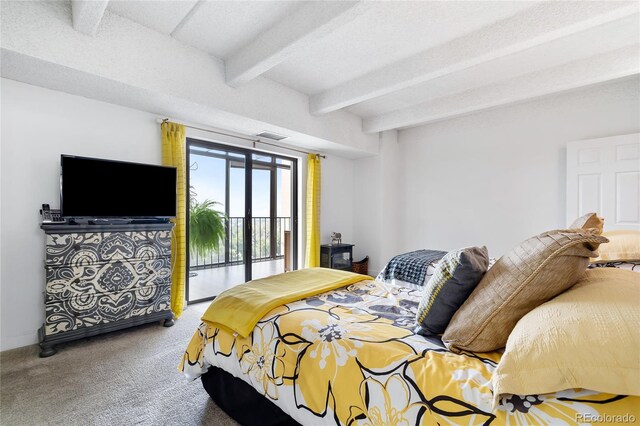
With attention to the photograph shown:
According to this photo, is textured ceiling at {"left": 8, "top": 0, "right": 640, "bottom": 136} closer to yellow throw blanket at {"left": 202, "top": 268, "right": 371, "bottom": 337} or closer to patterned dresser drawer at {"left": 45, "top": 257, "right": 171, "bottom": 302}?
patterned dresser drawer at {"left": 45, "top": 257, "right": 171, "bottom": 302}

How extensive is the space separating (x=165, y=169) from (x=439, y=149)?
4.08 m

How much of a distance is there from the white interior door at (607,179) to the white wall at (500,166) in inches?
7.0

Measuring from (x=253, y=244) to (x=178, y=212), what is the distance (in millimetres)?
1507

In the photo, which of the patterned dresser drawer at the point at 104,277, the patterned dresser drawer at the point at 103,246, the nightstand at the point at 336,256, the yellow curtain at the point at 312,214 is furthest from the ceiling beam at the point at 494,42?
the patterned dresser drawer at the point at 104,277

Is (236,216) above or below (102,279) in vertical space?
above

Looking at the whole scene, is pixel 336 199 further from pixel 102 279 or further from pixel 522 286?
pixel 522 286

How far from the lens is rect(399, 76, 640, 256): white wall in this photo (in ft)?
11.6

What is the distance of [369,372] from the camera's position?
1.08 metres

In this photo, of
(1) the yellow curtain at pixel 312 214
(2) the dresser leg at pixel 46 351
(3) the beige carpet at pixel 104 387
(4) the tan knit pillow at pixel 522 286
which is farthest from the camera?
(1) the yellow curtain at pixel 312 214

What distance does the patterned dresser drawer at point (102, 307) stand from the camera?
235cm

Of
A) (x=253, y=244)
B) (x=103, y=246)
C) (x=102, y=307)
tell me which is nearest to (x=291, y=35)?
(x=103, y=246)

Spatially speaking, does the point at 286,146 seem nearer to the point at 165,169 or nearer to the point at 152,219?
the point at 165,169

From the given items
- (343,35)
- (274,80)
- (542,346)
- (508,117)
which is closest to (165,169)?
(274,80)

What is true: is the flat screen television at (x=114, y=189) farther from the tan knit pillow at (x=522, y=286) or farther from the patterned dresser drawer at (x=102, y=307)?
the tan knit pillow at (x=522, y=286)
